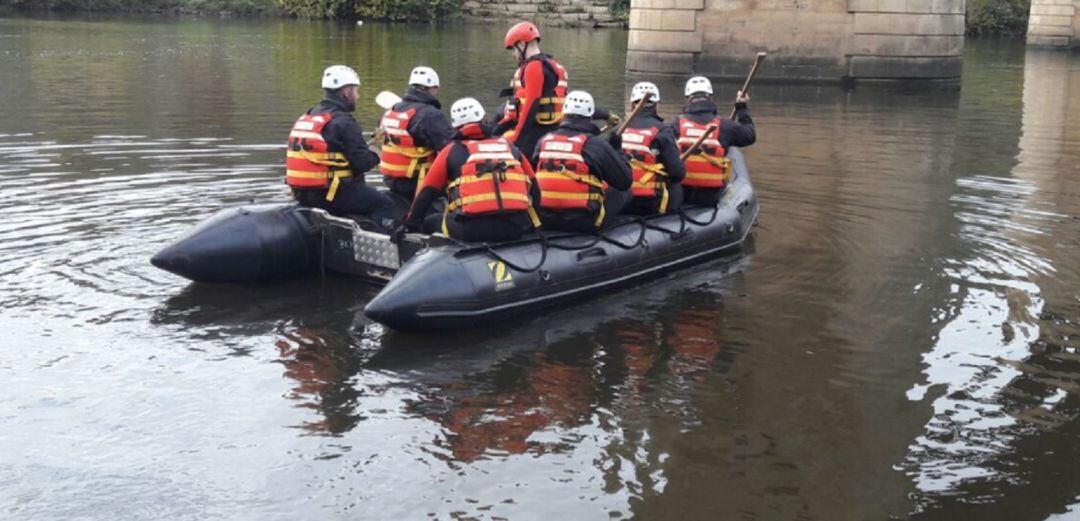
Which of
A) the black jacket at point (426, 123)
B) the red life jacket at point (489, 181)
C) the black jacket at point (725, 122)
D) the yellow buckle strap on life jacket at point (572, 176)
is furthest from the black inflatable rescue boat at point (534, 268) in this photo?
the black jacket at point (426, 123)

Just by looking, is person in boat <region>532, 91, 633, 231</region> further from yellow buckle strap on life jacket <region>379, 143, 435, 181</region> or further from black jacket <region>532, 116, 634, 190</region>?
yellow buckle strap on life jacket <region>379, 143, 435, 181</region>

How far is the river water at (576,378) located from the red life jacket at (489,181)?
868 millimetres

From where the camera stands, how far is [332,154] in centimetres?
1002

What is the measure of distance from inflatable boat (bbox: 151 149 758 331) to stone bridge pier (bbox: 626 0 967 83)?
19558mm

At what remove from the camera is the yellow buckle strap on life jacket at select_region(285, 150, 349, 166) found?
10.0m

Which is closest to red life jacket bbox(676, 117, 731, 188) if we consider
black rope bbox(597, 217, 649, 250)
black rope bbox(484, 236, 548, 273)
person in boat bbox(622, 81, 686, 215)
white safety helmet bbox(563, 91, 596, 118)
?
person in boat bbox(622, 81, 686, 215)

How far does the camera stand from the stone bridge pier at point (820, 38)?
29.2 meters

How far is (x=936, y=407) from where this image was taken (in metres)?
7.62

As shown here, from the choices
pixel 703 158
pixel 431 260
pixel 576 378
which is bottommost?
pixel 576 378

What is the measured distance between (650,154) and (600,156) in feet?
3.73

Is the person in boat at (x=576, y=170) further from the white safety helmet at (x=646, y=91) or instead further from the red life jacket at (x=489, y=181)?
the white safety helmet at (x=646, y=91)

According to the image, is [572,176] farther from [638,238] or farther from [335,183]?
[335,183]

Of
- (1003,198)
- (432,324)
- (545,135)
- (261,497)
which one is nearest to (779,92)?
(1003,198)

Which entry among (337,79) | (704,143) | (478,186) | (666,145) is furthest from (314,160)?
(704,143)
